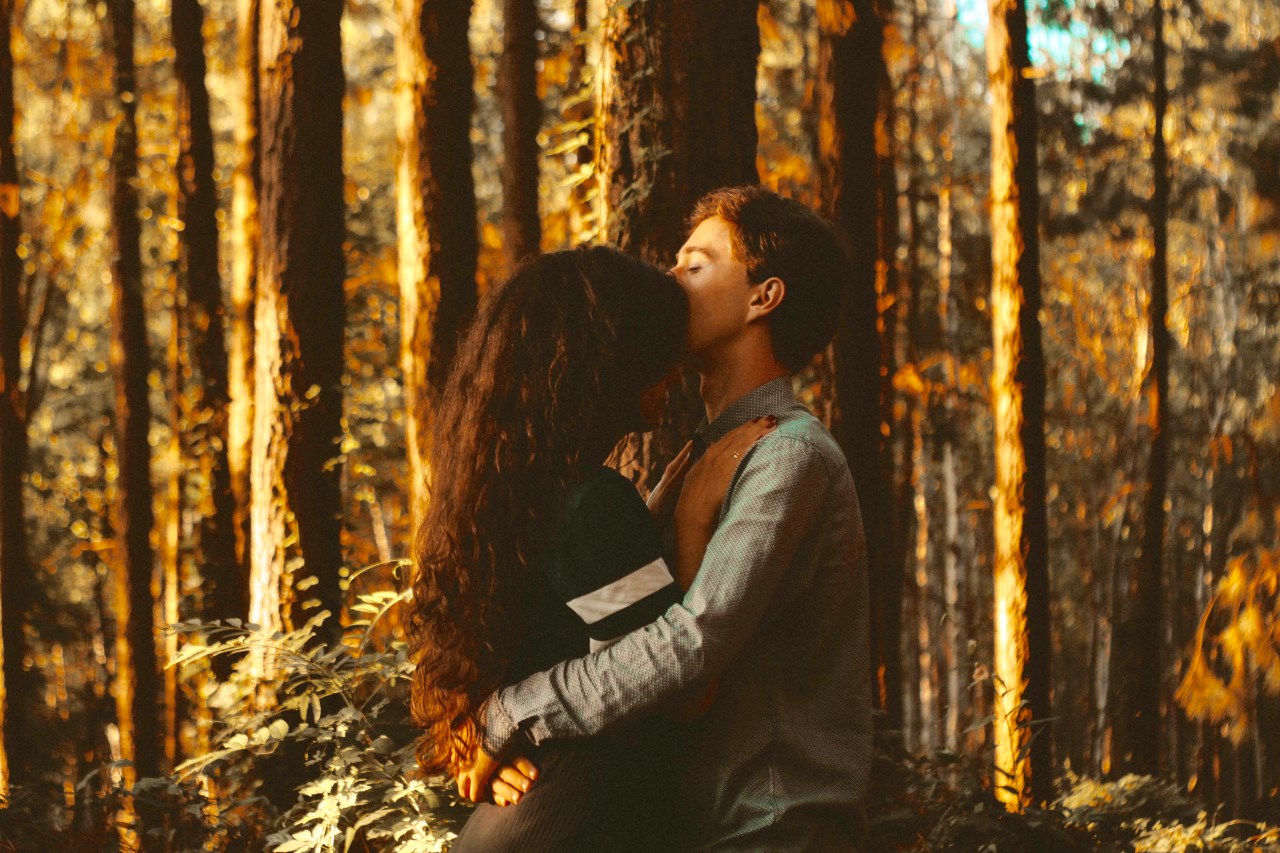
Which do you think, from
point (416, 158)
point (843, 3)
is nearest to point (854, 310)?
point (843, 3)

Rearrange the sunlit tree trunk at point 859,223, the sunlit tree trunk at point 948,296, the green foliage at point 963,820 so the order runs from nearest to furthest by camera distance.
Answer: the green foliage at point 963,820 → the sunlit tree trunk at point 859,223 → the sunlit tree trunk at point 948,296

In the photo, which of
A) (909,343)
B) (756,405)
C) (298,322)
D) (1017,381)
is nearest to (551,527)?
(756,405)

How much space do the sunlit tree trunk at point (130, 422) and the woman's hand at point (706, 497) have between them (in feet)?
38.9

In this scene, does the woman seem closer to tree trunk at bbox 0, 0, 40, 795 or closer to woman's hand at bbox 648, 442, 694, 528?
woman's hand at bbox 648, 442, 694, 528

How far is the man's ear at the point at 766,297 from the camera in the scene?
282cm

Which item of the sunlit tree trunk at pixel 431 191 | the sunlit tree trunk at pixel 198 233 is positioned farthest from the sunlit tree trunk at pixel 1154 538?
the sunlit tree trunk at pixel 198 233

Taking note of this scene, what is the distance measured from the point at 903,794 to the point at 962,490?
87.9 ft

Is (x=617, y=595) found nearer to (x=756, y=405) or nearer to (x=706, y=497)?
(x=706, y=497)

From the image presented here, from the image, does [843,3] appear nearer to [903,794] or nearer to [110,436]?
[903,794]

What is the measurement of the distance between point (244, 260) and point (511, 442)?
35.9ft

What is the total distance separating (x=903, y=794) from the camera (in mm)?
6309

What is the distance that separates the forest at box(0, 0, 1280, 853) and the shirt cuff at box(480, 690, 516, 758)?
831 millimetres

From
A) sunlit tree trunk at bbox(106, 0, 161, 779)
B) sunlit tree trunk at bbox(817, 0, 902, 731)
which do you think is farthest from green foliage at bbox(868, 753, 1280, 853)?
sunlit tree trunk at bbox(106, 0, 161, 779)

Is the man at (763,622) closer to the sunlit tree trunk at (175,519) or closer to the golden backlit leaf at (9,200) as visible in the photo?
the sunlit tree trunk at (175,519)
